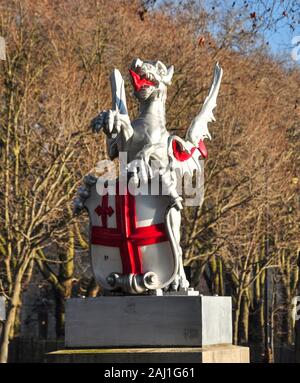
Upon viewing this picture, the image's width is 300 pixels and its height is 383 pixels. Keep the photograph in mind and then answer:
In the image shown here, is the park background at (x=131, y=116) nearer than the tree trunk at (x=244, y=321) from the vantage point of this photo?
Yes

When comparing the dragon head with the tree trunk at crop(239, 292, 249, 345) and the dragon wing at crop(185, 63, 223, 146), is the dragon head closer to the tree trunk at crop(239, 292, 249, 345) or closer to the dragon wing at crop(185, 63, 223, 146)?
the dragon wing at crop(185, 63, 223, 146)

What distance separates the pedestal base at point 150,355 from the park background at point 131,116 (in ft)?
57.4

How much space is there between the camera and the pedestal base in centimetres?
1537

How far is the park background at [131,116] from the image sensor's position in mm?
34375

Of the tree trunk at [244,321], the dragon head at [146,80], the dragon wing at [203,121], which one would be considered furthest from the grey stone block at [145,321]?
the tree trunk at [244,321]

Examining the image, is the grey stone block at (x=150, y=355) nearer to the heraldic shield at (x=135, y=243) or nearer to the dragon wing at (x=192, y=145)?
the heraldic shield at (x=135, y=243)

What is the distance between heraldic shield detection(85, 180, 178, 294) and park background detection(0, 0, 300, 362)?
1680 centimetres

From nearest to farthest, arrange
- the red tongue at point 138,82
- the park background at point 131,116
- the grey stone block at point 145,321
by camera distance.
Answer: the grey stone block at point 145,321
the red tongue at point 138,82
the park background at point 131,116

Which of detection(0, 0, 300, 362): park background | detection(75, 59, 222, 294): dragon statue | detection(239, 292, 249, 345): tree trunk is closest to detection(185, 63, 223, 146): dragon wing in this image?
detection(75, 59, 222, 294): dragon statue

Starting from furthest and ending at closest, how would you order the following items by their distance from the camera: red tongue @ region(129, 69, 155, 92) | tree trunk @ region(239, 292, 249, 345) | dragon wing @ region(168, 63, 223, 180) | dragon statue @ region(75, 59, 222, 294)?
tree trunk @ region(239, 292, 249, 345) → red tongue @ region(129, 69, 155, 92) → dragon wing @ region(168, 63, 223, 180) → dragon statue @ region(75, 59, 222, 294)

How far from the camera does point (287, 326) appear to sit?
51188 millimetres

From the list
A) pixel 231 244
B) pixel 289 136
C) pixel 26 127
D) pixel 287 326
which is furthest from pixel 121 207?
pixel 287 326

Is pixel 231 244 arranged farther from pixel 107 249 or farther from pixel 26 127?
pixel 107 249

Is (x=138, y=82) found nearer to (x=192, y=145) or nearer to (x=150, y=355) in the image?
(x=192, y=145)
